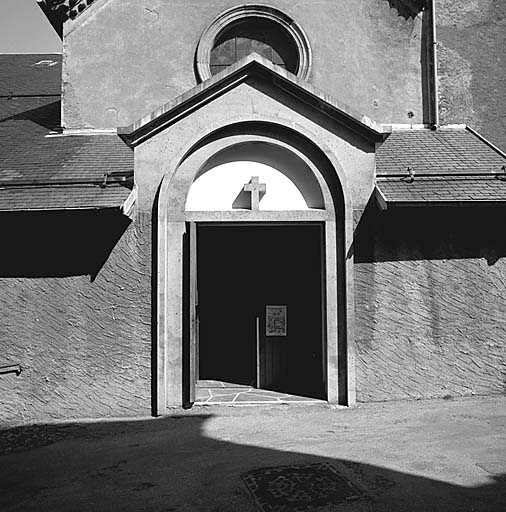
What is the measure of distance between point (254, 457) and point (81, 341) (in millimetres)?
3735

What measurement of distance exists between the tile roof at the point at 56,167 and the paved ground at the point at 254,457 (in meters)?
3.46

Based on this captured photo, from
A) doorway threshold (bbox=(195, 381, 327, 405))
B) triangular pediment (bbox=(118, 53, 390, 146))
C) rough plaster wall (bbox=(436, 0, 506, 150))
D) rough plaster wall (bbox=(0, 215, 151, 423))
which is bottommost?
doorway threshold (bbox=(195, 381, 327, 405))

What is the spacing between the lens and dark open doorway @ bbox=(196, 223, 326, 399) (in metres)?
11.3

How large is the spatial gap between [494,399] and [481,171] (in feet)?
12.2

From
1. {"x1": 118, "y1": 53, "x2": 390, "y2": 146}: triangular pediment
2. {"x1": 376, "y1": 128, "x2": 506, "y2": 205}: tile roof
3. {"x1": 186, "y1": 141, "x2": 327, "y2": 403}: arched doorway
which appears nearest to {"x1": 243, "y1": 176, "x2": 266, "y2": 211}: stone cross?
{"x1": 186, "y1": 141, "x2": 327, "y2": 403}: arched doorway

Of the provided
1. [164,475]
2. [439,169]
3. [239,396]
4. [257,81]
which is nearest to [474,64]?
[439,169]

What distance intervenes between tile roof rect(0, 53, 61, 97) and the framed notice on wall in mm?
8417

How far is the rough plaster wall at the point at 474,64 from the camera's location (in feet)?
40.5

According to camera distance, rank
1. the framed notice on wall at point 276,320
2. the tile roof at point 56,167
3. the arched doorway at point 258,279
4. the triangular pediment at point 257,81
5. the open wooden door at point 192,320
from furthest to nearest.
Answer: the framed notice on wall at point 276,320, the arched doorway at point 258,279, the triangular pediment at point 257,81, the tile roof at point 56,167, the open wooden door at point 192,320

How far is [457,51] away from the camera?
493 inches

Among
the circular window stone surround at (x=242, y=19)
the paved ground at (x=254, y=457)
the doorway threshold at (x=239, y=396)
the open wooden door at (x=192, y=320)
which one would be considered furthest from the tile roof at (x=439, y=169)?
the doorway threshold at (x=239, y=396)

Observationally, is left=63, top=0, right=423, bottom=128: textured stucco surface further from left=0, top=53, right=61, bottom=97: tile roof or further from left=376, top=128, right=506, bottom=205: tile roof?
left=0, top=53, right=61, bottom=97: tile roof

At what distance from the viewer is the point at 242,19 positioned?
1248 centimetres

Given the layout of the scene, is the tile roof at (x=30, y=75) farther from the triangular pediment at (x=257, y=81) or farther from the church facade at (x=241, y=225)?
the triangular pediment at (x=257, y=81)
